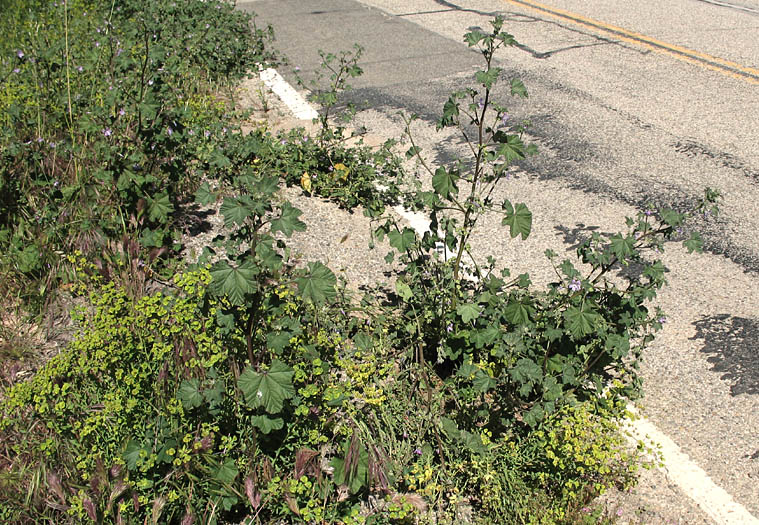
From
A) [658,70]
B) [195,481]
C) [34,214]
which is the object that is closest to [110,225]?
[34,214]

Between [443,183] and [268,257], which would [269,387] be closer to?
[268,257]

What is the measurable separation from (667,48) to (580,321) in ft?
22.4

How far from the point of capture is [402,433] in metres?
3.20

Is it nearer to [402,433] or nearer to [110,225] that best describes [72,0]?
[110,225]

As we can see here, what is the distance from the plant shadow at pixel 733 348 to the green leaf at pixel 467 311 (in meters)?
1.37

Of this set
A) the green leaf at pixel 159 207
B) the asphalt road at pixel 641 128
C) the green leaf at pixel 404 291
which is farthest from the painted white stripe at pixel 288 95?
the green leaf at pixel 404 291

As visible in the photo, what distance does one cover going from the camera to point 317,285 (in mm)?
2619

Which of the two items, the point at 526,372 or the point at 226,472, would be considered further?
the point at 526,372

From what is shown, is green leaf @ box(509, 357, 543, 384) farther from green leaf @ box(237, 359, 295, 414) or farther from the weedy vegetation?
green leaf @ box(237, 359, 295, 414)

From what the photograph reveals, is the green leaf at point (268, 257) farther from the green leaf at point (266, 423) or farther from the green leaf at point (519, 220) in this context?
the green leaf at point (519, 220)

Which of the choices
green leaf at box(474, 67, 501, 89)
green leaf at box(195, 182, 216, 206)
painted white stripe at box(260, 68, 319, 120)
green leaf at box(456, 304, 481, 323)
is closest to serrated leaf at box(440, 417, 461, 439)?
green leaf at box(456, 304, 481, 323)

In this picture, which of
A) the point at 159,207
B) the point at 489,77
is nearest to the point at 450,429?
the point at 489,77

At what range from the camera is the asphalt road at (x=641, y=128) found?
11.7 ft

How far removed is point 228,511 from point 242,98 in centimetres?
524
